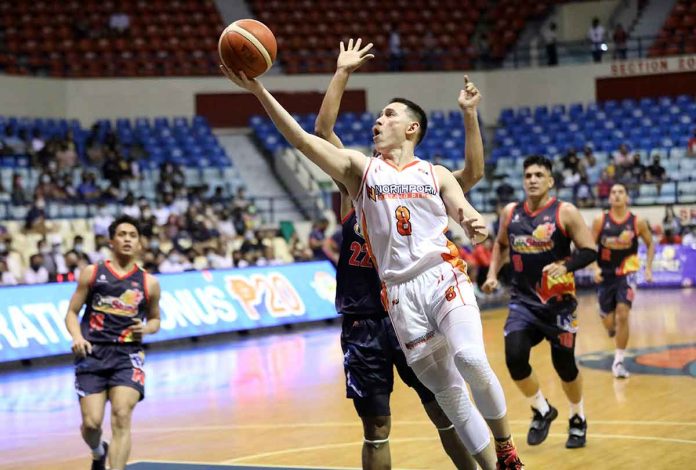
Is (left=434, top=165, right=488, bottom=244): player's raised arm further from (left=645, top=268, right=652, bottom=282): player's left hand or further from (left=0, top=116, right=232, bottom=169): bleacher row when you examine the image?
(left=0, top=116, right=232, bottom=169): bleacher row

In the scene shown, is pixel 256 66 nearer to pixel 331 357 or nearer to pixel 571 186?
pixel 331 357

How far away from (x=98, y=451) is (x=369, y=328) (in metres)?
2.33

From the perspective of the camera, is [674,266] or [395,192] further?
[674,266]

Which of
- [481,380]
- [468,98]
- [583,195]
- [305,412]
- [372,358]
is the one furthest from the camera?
[583,195]

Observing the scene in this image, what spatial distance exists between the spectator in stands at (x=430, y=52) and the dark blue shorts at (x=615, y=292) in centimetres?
2044

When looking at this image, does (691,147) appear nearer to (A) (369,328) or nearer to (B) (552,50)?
(B) (552,50)

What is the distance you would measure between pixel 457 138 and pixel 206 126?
20.9 feet

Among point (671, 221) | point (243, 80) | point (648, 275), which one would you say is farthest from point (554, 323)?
point (671, 221)

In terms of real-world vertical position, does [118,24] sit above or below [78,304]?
above

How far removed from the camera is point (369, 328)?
6207 mm

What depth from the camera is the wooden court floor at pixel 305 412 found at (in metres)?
8.09

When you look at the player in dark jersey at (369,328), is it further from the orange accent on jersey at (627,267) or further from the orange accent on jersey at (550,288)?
the orange accent on jersey at (627,267)

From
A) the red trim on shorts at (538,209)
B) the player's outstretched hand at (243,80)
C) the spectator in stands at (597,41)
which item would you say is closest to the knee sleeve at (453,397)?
the player's outstretched hand at (243,80)

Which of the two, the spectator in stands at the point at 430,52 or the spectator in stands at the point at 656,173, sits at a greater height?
Answer: the spectator in stands at the point at 430,52
